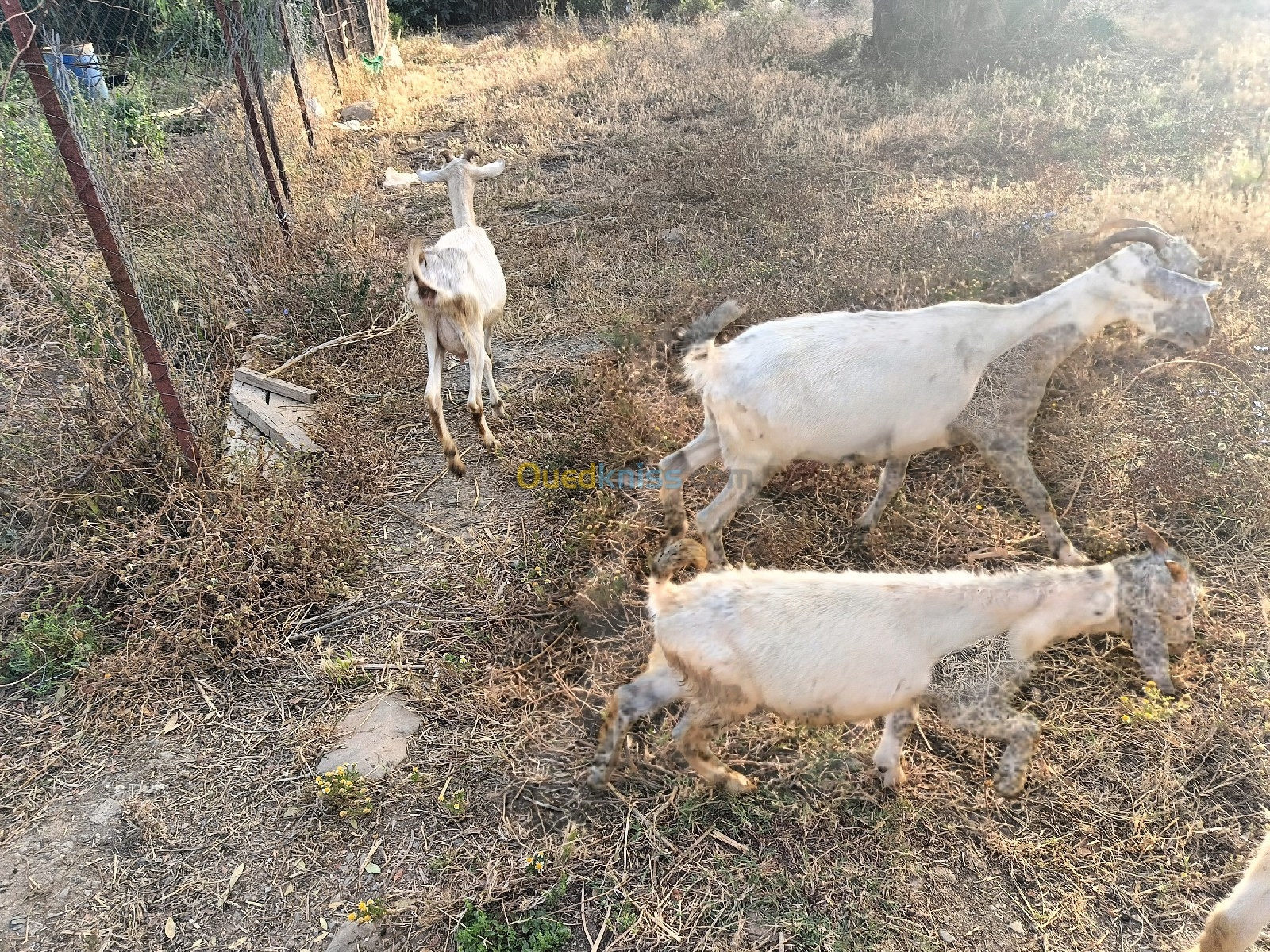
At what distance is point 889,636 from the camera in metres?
2.81

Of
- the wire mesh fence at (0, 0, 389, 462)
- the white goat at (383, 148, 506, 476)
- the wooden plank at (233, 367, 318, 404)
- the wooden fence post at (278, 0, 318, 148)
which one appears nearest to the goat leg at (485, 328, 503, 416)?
the white goat at (383, 148, 506, 476)

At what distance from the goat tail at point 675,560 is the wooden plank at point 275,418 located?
2.69m

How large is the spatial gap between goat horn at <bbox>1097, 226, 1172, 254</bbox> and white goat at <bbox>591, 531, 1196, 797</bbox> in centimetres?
184

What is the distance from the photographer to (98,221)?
397cm

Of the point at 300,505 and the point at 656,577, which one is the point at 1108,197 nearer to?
the point at 656,577

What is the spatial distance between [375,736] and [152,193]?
5615mm

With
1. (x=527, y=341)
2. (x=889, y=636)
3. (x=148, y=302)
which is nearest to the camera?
(x=889, y=636)

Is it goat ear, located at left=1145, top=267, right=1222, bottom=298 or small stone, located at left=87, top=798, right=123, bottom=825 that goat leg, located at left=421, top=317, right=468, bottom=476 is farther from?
goat ear, located at left=1145, top=267, right=1222, bottom=298

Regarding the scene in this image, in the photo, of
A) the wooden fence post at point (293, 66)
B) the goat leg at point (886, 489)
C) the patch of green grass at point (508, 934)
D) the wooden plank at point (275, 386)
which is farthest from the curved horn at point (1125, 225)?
the wooden fence post at point (293, 66)

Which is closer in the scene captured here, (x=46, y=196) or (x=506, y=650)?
(x=506, y=650)

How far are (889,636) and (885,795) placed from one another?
82cm

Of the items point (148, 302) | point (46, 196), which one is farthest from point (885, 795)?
point (46, 196)

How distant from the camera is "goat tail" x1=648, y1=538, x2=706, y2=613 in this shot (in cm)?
323

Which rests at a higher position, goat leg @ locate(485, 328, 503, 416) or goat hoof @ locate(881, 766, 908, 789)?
goat leg @ locate(485, 328, 503, 416)
